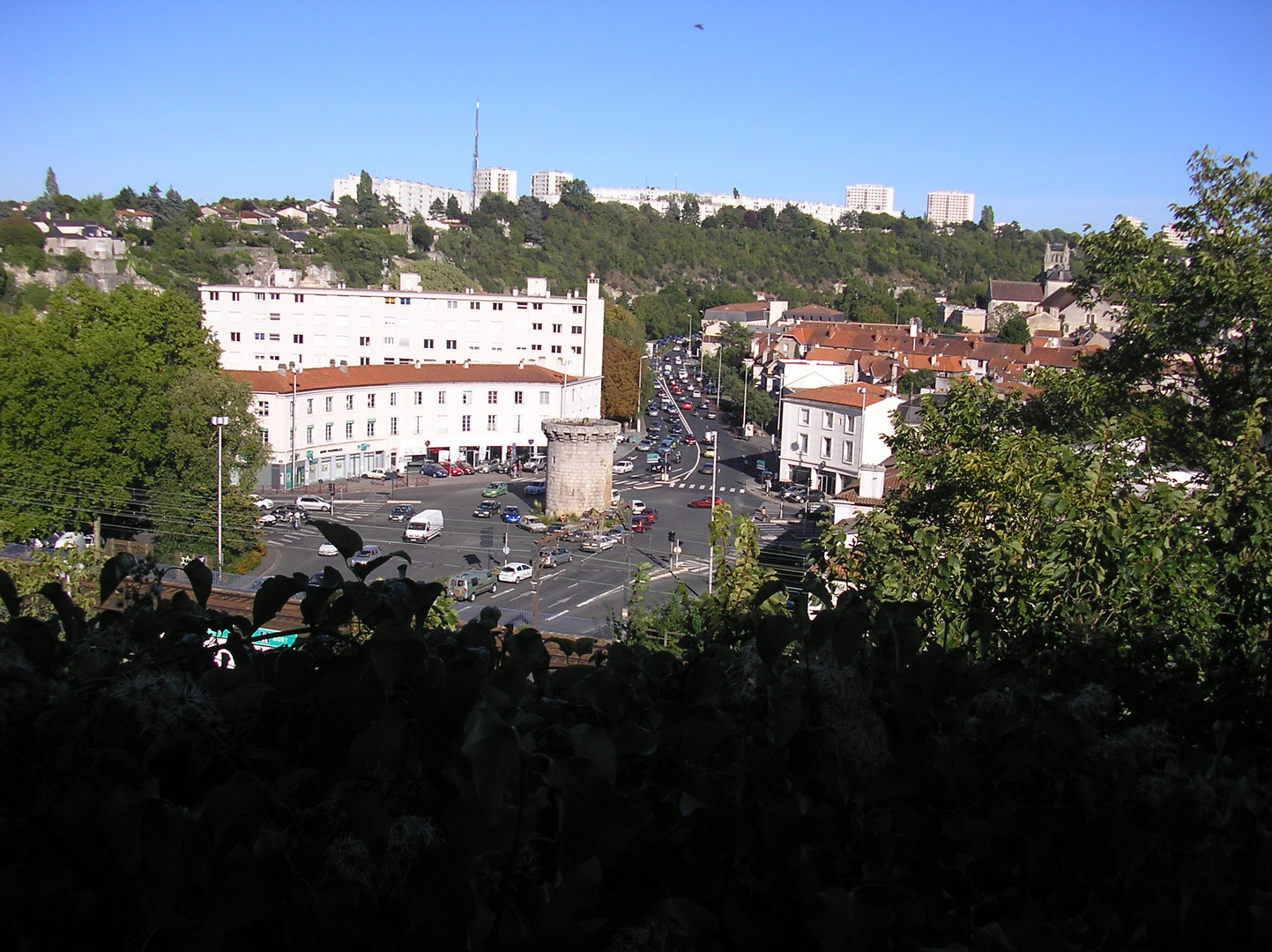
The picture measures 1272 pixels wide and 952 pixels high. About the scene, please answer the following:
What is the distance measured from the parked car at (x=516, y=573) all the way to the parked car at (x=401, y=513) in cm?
511

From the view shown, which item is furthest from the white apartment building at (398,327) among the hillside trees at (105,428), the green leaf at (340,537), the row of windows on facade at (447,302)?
the green leaf at (340,537)

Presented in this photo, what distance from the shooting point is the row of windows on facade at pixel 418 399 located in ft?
90.3

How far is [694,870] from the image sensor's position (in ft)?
5.17

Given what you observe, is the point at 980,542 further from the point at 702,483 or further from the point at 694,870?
the point at 702,483

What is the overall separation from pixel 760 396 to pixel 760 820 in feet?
144

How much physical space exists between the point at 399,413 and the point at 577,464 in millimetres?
8617

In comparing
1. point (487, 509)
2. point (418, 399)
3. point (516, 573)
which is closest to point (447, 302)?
point (418, 399)

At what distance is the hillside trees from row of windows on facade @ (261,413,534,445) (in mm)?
6094

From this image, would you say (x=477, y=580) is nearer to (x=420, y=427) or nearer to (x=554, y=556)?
(x=554, y=556)

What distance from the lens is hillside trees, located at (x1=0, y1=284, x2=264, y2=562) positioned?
20.5 m

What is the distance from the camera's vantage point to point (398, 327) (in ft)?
119

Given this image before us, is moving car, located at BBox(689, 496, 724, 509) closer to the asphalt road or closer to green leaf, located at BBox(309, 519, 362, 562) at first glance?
the asphalt road

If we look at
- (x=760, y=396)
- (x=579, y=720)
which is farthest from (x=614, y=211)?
(x=579, y=720)

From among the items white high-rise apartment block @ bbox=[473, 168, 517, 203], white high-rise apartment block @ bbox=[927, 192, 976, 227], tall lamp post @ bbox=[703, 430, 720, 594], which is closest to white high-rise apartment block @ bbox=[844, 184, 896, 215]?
white high-rise apartment block @ bbox=[927, 192, 976, 227]
